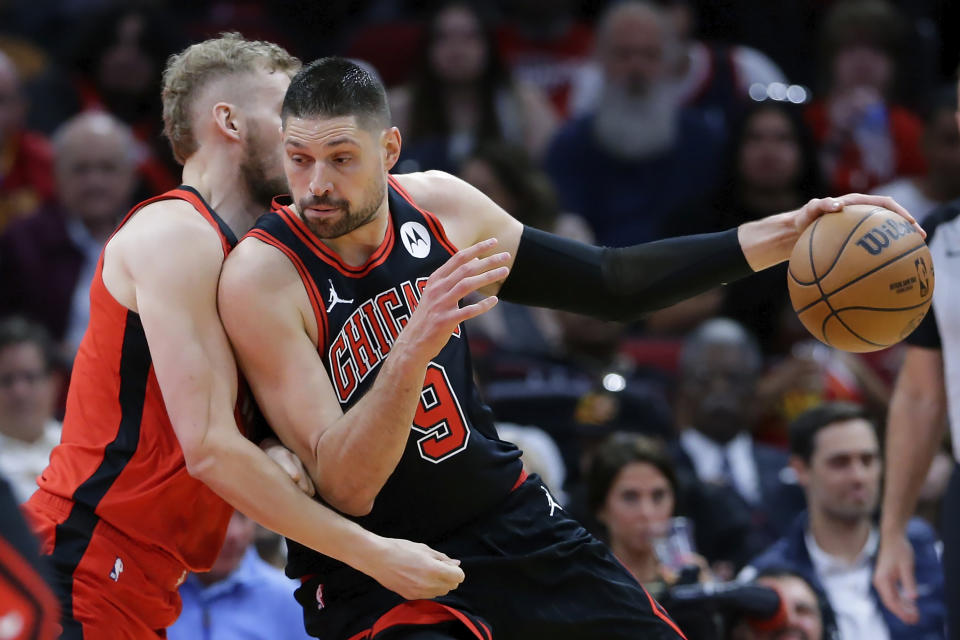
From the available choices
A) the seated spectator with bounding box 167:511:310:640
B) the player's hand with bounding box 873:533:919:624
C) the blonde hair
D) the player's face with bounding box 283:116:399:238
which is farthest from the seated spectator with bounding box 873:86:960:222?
the player's face with bounding box 283:116:399:238

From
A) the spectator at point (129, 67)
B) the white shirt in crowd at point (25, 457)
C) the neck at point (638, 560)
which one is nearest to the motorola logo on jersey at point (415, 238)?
the neck at point (638, 560)

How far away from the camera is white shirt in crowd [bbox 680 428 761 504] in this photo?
25.9ft

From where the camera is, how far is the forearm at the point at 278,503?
150 inches

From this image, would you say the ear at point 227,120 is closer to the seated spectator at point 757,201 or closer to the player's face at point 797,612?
the player's face at point 797,612

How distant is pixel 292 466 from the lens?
12.6 feet

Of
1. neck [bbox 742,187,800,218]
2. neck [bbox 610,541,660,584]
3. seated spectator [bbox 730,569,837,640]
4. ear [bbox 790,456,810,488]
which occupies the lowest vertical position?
seated spectator [bbox 730,569,837,640]

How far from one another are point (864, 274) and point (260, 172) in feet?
6.07

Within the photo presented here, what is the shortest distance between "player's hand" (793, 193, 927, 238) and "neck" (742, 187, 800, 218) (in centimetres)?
540

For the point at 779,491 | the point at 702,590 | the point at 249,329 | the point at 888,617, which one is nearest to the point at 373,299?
the point at 249,329

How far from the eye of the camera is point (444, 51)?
9.90 meters

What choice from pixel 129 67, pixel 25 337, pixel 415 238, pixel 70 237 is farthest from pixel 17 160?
pixel 415 238

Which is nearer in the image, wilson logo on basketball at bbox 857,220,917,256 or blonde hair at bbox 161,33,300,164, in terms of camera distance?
wilson logo on basketball at bbox 857,220,917,256

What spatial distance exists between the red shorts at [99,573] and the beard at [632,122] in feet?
21.0

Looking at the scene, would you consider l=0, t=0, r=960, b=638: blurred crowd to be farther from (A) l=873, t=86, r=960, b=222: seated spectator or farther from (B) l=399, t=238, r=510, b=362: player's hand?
(B) l=399, t=238, r=510, b=362: player's hand
